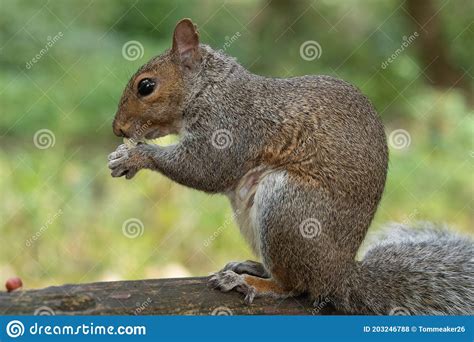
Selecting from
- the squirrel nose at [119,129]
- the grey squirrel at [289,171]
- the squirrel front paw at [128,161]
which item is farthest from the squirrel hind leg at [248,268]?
the squirrel nose at [119,129]

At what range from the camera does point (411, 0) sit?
24.1 ft

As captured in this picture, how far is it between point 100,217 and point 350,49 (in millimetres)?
2707

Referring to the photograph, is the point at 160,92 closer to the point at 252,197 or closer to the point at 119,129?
the point at 119,129

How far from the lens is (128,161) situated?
3.32 metres

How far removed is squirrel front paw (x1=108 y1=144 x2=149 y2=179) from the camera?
3320 millimetres

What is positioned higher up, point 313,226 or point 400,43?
point 400,43

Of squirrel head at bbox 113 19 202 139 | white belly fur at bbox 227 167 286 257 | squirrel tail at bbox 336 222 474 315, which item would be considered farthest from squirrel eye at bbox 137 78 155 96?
squirrel tail at bbox 336 222 474 315

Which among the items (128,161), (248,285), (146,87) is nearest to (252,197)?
(248,285)

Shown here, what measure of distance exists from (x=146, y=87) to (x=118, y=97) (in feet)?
6.10

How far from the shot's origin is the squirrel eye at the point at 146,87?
11.0ft

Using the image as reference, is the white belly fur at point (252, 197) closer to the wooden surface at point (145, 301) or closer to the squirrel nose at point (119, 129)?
the wooden surface at point (145, 301)

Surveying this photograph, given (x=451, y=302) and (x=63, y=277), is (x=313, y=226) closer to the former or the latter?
(x=451, y=302)

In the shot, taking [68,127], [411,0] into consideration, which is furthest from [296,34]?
[68,127]

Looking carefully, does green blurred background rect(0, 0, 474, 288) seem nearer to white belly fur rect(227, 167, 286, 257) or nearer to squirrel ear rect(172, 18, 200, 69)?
squirrel ear rect(172, 18, 200, 69)
